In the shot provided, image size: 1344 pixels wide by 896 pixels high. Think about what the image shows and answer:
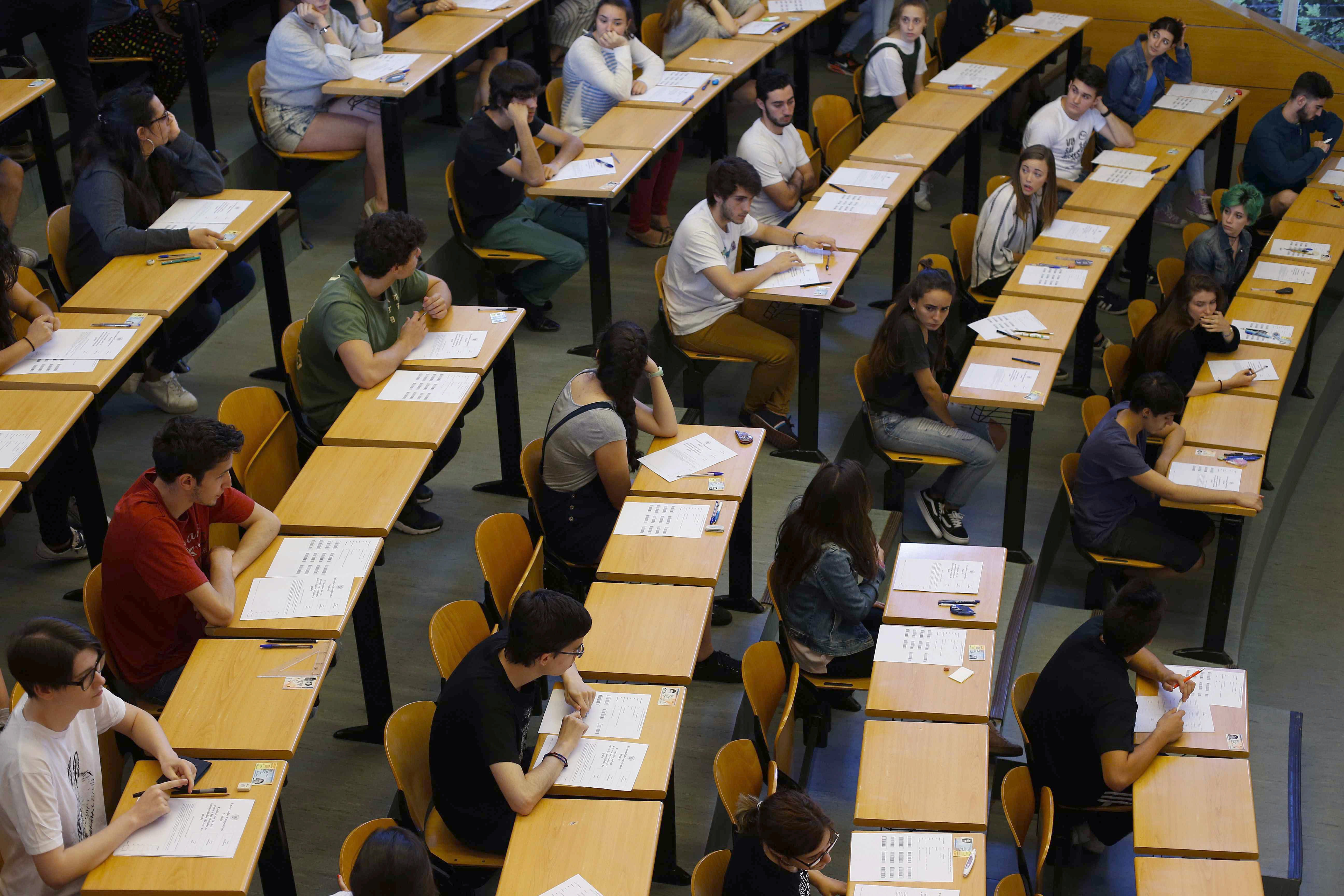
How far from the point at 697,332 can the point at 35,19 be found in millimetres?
3316

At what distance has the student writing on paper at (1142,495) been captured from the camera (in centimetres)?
525

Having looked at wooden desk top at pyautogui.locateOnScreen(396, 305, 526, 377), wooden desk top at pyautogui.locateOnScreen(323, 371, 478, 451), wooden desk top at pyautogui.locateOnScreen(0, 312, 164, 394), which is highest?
wooden desk top at pyautogui.locateOnScreen(0, 312, 164, 394)

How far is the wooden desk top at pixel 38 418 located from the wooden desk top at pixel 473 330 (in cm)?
114

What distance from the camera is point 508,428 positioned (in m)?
5.49

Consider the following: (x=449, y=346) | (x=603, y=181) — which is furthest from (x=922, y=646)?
(x=603, y=181)

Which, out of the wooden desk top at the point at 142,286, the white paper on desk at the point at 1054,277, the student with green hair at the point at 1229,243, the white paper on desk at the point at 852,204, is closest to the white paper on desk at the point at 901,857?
the wooden desk top at the point at 142,286

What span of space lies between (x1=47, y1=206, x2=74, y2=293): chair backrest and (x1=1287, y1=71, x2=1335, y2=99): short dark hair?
667 centimetres

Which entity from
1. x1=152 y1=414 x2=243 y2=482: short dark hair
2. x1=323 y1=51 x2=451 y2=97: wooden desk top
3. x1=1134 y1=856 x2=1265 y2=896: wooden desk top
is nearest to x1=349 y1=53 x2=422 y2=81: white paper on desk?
x1=323 y1=51 x2=451 y2=97: wooden desk top

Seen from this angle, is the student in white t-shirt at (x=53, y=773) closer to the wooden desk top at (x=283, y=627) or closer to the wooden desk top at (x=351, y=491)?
the wooden desk top at (x=283, y=627)

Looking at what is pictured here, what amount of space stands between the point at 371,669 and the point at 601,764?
40.6 inches

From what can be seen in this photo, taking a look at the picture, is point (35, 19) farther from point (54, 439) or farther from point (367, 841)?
point (367, 841)

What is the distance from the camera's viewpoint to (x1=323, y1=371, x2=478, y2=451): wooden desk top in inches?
177

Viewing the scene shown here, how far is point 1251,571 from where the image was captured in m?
6.18

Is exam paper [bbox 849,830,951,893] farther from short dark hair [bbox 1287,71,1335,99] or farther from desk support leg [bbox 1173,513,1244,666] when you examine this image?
short dark hair [bbox 1287,71,1335,99]
